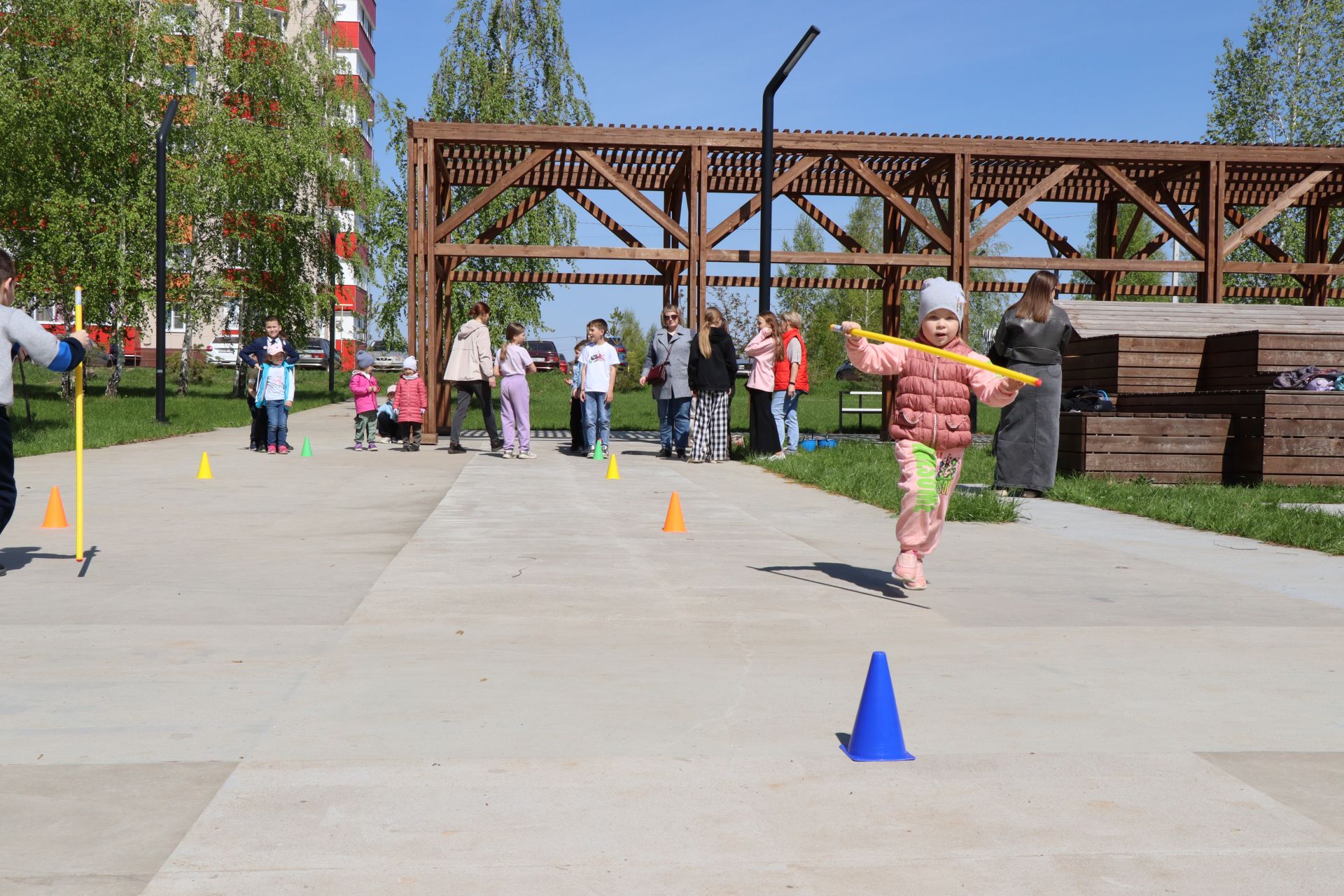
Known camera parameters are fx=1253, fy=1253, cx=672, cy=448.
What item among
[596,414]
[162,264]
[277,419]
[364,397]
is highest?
[162,264]

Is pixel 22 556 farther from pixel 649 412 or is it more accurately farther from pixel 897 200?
pixel 649 412

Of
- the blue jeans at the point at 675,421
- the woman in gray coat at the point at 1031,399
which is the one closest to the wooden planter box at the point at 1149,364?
the woman in gray coat at the point at 1031,399

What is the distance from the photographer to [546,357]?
180 ft

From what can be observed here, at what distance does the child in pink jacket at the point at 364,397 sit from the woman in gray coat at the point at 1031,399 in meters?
9.54

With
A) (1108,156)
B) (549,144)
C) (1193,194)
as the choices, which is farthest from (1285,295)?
(549,144)

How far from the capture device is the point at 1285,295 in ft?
82.9

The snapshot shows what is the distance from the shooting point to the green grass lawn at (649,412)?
26.4 m

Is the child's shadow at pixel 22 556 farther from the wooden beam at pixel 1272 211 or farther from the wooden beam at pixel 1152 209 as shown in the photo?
the wooden beam at pixel 1272 211

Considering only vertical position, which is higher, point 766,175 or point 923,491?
point 766,175

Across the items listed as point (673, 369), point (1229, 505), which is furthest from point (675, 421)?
point (1229, 505)

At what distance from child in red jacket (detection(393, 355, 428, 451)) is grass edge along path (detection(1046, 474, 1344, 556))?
Answer: 940cm

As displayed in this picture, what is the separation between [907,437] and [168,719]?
4060 millimetres

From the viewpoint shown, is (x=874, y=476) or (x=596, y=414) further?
(x=596, y=414)

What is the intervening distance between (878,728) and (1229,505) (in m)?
7.83
